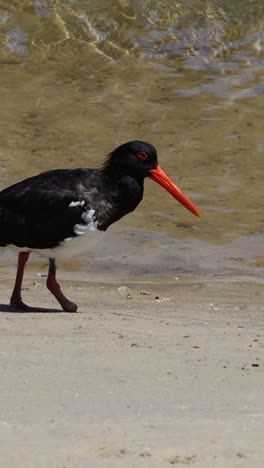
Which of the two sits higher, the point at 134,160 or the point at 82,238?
the point at 134,160

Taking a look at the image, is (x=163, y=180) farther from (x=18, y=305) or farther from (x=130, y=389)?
(x=130, y=389)

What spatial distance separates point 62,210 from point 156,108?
671 centimetres

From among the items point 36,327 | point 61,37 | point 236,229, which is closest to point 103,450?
point 36,327

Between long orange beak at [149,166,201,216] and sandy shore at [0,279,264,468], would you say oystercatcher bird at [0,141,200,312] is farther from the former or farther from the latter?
sandy shore at [0,279,264,468]

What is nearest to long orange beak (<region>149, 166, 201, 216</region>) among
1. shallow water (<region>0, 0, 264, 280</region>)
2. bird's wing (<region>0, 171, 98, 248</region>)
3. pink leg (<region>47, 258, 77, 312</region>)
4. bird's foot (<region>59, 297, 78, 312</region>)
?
bird's wing (<region>0, 171, 98, 248</region>)

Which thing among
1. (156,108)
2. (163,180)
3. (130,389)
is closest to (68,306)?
(163,180)

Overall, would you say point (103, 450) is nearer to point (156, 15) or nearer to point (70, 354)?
point (70, 354)

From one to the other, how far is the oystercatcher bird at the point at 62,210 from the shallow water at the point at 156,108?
1.95 metres

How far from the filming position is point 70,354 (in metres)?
6.04

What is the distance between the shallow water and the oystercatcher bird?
195 centimetres

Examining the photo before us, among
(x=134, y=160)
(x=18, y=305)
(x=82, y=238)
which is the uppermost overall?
(x=134, y=160)

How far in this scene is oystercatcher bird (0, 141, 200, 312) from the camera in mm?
7910

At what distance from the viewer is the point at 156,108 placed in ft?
47.4

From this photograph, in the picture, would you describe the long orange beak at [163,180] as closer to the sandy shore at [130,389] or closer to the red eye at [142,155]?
the red eye at [142,155]
